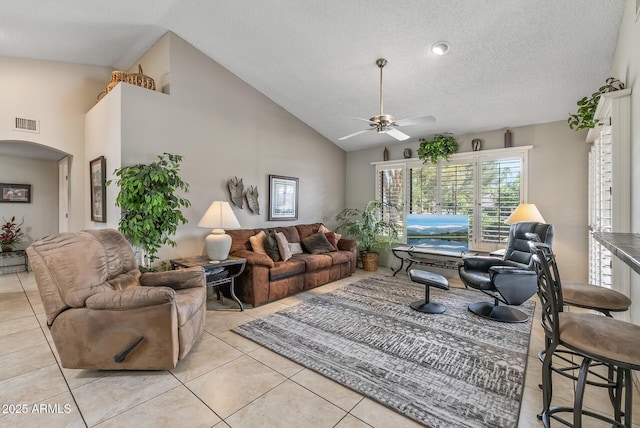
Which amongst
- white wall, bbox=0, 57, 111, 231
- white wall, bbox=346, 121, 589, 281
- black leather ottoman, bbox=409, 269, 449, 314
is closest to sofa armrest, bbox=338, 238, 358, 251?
black leather ottoman, bbox=409, 269, 449, 314

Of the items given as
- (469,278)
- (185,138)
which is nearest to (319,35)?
(185,138)

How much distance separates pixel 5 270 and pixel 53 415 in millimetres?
5500

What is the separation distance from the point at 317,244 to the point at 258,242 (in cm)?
116

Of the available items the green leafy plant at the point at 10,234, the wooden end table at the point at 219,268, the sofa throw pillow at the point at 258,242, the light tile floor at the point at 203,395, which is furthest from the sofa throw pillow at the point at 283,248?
the green leafy plant at the point at 10,234

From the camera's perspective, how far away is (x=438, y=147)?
17.2 feet

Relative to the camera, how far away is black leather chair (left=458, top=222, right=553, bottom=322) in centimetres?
303

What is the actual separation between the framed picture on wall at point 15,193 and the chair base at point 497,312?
8430 millimetres

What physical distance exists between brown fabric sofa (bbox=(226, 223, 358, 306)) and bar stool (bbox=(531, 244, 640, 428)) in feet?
9.64

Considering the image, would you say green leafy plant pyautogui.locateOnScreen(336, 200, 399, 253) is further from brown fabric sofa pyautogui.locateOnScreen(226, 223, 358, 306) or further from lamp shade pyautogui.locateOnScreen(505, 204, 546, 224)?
lamp shade pyautogui.locateOnScreen(505, 204, 546, 224)

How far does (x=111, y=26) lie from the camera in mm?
3545

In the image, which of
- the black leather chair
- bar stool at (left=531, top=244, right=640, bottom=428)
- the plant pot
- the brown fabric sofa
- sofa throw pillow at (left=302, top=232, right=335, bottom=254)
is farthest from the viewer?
the plant pot

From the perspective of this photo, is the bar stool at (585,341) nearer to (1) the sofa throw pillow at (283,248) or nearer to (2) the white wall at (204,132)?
(1) the sofa throw pillow at (283,248)

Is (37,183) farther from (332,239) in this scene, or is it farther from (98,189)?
(332,239)

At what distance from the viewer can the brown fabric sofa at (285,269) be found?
3779 millimetres
